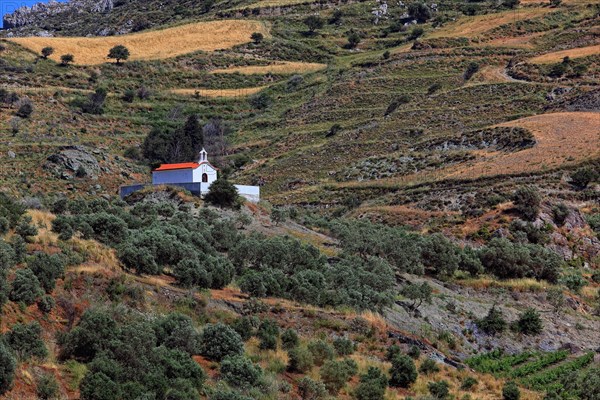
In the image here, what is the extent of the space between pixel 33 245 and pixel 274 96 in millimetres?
73572

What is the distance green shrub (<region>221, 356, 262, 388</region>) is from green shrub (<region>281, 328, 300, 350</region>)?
3.35 metres

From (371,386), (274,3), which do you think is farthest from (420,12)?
(371,386)

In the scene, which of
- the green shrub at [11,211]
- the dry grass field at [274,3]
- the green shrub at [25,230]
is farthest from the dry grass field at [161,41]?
the green shrub at [25,230]

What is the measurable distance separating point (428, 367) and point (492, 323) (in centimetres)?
1068

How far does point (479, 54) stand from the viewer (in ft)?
328

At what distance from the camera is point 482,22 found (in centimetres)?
11381

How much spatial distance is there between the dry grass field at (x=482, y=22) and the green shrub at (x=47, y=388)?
9203 centimetres

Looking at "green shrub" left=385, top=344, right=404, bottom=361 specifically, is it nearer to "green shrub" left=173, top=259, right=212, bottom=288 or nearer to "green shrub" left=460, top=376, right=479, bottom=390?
"green shrub" left=460, top=376, right=479, bottom=390

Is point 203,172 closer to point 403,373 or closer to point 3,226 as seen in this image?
point 3,226

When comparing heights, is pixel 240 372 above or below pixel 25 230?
below

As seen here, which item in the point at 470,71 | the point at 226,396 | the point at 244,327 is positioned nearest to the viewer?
the point at 226,396

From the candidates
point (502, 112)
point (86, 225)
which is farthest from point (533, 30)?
point (86, 225)

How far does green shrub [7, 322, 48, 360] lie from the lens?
21078 millimetres

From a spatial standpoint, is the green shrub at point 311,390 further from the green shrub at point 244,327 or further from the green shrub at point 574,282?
the green shrub at point 574,282
